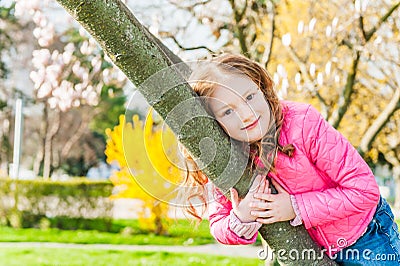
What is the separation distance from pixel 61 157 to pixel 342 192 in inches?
887

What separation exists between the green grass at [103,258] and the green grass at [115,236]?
111cm

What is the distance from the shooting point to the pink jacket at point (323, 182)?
1.44 m

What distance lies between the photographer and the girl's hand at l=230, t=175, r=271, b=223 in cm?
142

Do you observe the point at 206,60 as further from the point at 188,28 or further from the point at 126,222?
the point at 126,222

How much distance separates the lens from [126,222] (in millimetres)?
10711

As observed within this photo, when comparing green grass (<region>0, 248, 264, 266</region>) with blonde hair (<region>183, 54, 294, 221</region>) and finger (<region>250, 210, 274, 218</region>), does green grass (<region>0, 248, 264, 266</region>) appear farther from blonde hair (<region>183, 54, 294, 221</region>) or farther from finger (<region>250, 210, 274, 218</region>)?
finger (<region>250, 210, 274, 218</region>)

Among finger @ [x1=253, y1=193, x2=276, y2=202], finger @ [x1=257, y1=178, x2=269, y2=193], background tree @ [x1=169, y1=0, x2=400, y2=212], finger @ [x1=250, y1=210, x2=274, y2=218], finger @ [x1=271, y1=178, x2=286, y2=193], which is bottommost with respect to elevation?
background tree @ [x1=169, y1=0, x2=400, y2=212]

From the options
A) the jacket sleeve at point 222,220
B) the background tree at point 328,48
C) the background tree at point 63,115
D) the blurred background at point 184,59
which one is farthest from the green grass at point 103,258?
the jacket sleeve at point 222,220

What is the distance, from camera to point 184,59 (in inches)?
175

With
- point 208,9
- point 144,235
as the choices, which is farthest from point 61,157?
point 208,9

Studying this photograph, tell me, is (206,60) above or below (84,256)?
above

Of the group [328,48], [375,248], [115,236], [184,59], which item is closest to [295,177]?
[375,248]

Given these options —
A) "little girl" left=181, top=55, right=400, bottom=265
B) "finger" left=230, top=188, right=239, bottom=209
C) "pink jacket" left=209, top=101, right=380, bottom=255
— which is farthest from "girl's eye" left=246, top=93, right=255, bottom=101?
"finger" left=230, top=188, right=239, bottom=209

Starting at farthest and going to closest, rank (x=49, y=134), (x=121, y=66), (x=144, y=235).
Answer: (x=49, y=134)
(x=144, y=235)
(x=121, y=66)
